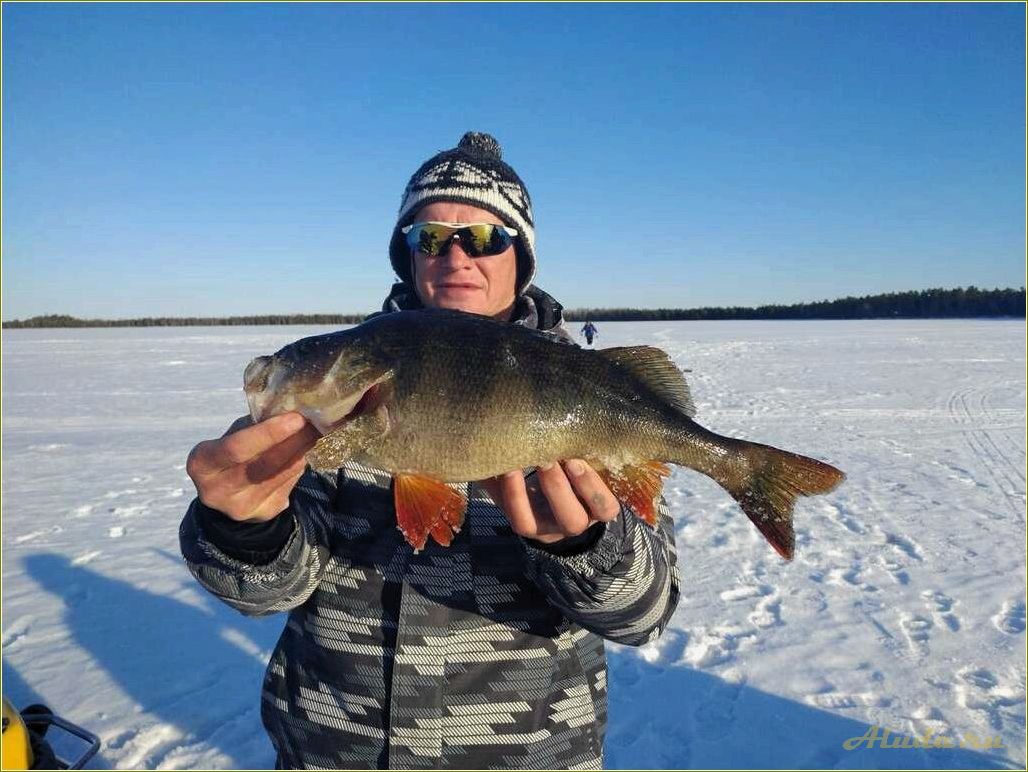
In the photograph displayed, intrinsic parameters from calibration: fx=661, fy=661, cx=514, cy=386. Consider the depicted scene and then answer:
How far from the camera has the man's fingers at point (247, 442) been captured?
6.10ft

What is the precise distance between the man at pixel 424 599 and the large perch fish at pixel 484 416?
11 cm

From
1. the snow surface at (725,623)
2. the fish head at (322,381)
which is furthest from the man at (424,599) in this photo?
the snow surface at (725,623)

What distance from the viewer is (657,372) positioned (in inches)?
89.5

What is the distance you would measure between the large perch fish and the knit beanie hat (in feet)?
2.83

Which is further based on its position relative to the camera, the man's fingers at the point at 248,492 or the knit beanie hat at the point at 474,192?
the knit beanie hat at the point at 474,192

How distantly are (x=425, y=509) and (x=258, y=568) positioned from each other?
1.79 ft

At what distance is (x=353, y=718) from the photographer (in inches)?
86.1

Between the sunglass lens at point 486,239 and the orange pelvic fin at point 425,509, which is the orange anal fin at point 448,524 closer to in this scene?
the orange pelvic fin at point 425,509

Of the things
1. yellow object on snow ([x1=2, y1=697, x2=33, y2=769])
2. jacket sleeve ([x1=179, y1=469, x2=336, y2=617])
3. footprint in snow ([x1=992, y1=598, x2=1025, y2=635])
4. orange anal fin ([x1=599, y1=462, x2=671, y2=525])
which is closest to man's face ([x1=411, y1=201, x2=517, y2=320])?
orange anal fin ([x1=599, y1=462, x2=671, y2=525])

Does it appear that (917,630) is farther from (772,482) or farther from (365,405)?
(365,405)

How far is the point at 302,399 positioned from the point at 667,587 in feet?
4.48

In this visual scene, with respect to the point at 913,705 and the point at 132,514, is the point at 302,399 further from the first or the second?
the point at 132,514

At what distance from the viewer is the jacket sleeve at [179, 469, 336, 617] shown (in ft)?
6.75

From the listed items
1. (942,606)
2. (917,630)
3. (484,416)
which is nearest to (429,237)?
(484,416)
